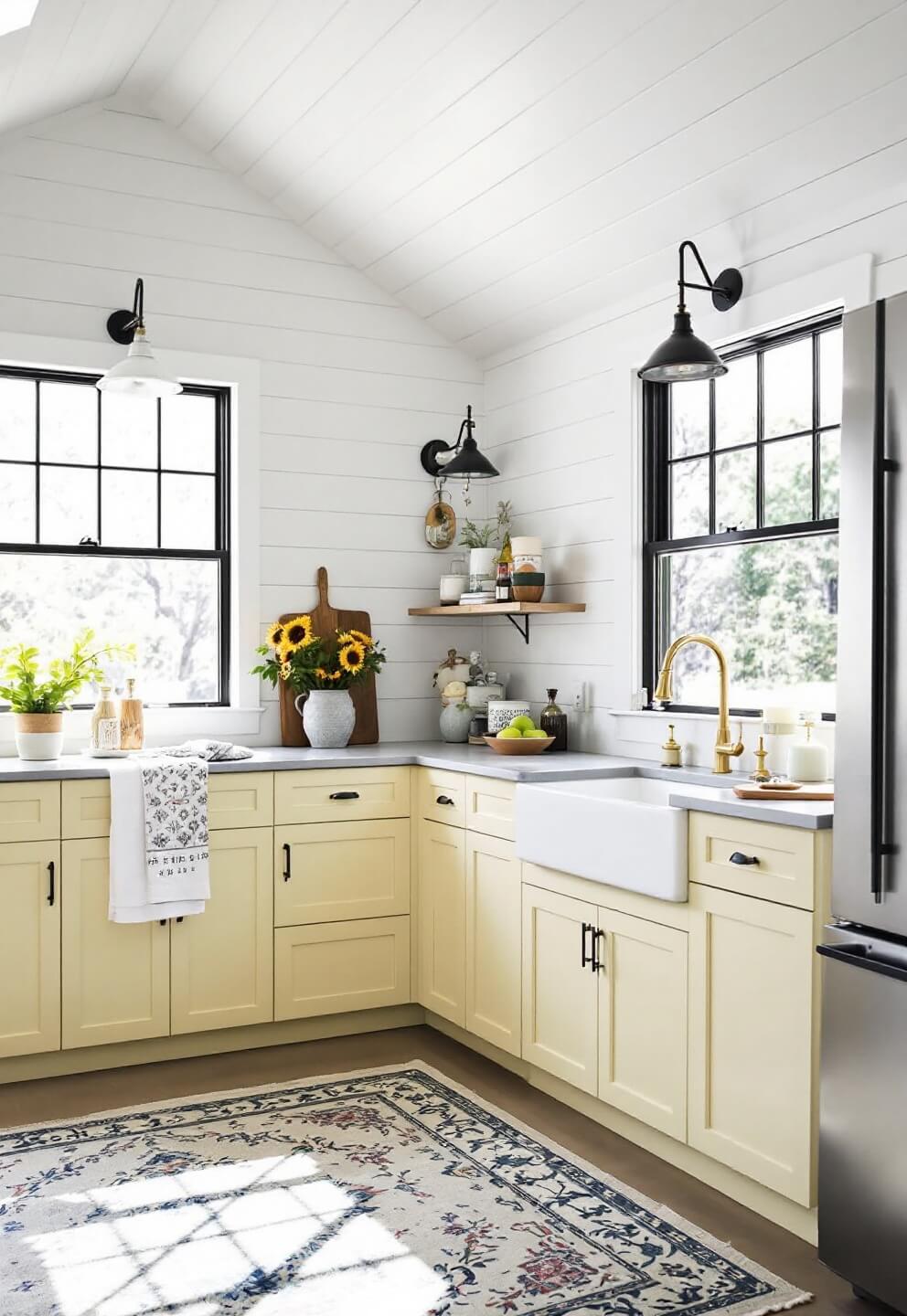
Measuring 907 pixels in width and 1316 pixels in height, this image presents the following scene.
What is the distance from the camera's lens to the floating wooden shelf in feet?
14.3

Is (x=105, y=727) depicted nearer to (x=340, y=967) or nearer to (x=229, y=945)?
(x=229, y=945)

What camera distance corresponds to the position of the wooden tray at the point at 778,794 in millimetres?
2908

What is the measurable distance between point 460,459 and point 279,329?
0.86 metres

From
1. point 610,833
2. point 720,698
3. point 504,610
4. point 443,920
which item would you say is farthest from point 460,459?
point 610,833

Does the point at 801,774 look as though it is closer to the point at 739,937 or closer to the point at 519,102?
the point at 739,937

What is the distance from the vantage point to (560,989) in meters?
3.49

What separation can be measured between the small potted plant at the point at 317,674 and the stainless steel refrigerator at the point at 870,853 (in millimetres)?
2313

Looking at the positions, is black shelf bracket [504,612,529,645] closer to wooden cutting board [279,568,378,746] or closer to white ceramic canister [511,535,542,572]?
white ceramic canister [511,535,542,572]

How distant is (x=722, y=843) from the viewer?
2.87 metres

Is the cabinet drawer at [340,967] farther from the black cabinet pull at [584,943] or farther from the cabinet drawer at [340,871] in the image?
the black cabinet pull at [584,943]

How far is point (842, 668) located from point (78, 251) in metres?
3.17

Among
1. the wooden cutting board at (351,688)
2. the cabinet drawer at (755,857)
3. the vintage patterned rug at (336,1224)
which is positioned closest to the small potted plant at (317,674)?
the wooden cutting board at (351,688)

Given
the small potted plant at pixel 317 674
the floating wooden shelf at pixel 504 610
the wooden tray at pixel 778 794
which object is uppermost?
the floating wooden shelf at pixel 504 610

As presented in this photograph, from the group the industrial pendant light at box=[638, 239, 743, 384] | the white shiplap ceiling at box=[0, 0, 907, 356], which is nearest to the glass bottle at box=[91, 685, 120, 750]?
the white shiplap ceiling at box=[0, 0, 907, 356]
